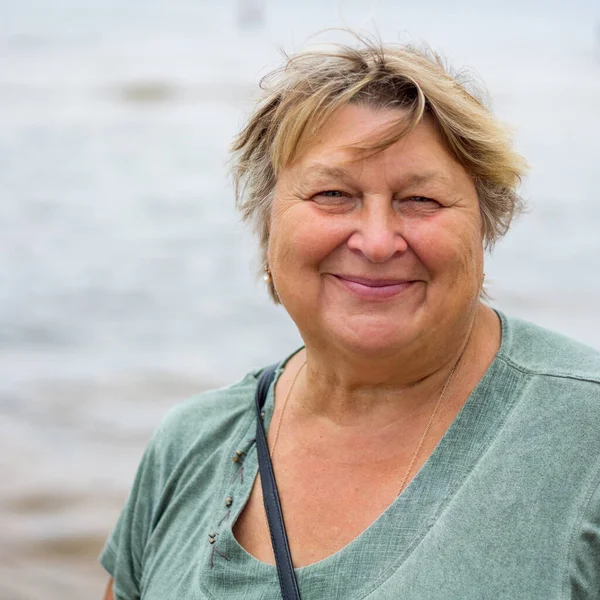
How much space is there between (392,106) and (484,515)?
81 centimetres

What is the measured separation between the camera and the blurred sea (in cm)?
524

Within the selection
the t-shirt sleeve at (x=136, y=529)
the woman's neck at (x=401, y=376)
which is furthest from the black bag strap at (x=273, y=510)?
the t-shirt sleeve at (x=136, y=529)

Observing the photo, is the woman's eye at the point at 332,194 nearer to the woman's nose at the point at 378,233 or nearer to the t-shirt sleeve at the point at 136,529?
the woman's nose at the point at 378,233

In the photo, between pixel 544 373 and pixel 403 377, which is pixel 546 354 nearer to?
pixel 544 373

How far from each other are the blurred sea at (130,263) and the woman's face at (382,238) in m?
0.33

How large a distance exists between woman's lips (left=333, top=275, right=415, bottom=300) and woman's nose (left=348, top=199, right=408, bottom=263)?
5 centimetres

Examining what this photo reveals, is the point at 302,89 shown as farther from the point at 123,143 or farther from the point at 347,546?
the point at 123,143

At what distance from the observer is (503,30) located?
26938 millimetres

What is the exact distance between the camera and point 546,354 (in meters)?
2.03

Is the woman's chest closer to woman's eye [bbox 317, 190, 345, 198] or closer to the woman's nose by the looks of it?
the woman's nose

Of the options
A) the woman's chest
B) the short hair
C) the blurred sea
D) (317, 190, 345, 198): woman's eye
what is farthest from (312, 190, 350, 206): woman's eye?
the woman's chest

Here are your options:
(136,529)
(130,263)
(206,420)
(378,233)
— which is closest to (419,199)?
(378,233)

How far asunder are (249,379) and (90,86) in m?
15.9

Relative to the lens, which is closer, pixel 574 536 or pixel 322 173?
pixel 574 536
